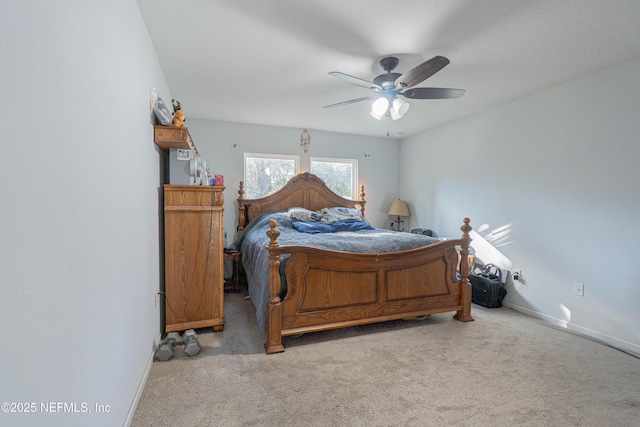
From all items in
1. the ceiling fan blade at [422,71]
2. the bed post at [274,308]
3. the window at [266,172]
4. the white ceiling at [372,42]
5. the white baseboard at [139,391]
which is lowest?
the white baseboard at [139,391]

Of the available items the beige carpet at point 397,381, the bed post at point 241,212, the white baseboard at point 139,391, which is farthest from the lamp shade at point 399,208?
the white baseboard at point 139,391

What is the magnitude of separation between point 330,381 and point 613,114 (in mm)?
3219

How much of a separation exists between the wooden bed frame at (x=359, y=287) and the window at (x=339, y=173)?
8.07 feet

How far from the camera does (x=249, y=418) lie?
1.57 meters

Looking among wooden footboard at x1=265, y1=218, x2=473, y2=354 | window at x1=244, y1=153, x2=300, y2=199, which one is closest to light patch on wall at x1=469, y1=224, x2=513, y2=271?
wooden footboard at x1=265, y1=218, x2=473, y2=354

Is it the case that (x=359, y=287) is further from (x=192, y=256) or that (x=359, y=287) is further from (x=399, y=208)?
(x=399, y=208)

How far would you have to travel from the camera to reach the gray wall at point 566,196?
249cm

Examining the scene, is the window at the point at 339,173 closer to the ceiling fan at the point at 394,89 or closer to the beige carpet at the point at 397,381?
the ceiling fan at the point at 394,89

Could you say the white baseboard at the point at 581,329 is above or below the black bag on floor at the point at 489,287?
below

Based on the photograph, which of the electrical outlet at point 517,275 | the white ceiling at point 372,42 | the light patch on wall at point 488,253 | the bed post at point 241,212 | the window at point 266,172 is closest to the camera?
the white ceiling at point 372,42

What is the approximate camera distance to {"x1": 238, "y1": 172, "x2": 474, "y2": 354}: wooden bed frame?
2.34 m

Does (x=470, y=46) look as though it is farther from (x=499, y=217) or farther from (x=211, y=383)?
(x=211, y=383)

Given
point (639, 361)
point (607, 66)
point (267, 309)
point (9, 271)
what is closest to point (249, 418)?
point (267, 309)

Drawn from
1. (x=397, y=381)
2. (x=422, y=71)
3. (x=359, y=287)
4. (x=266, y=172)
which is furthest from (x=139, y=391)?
(x=266, y=172)
